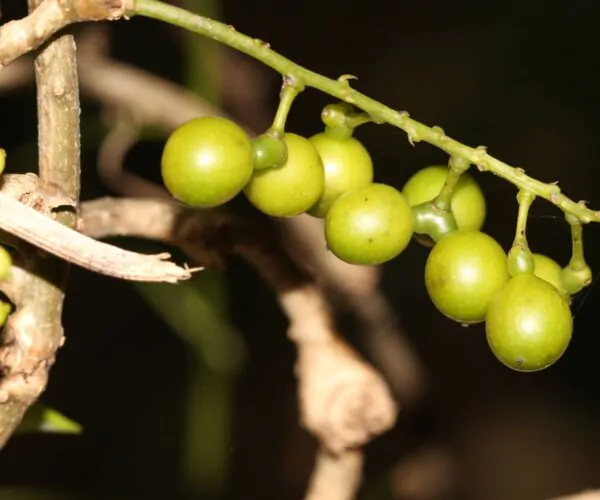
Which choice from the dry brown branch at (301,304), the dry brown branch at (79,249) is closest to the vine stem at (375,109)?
the dry brown branch at (79,249)

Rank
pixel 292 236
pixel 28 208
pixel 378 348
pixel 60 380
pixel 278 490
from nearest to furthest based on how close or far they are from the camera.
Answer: pixel 28 208
pixel 292 236
pixel 378 348
pixel 60 380
pixel 278 490

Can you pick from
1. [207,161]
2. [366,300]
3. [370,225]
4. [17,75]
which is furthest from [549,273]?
[17,75]

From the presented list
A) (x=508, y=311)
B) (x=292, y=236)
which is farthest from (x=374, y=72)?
(x=508, y=311)

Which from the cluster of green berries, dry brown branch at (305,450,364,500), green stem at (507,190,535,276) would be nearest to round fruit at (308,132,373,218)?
the cluster of green berries

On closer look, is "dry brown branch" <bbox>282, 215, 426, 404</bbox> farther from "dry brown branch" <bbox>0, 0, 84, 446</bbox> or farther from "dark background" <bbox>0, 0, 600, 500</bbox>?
"dry brown branch" <bbox>0, 0, 84, 446</bbox>

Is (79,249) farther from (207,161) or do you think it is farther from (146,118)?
(146,118)

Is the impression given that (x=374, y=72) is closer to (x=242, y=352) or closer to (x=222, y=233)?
(x=242, y=352)
